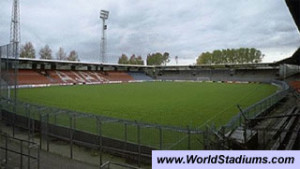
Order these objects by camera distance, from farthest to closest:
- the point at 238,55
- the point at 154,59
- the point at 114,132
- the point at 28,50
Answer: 1. the point at 154,59
2. the point at 238,55
3. the point at 28,50
4. the point at 114,132

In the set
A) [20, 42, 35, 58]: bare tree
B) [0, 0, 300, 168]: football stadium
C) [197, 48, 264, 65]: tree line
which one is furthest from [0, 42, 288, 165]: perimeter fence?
[197, 48, 264, 65]: tree line

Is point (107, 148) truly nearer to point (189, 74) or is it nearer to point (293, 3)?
point (293, 3)

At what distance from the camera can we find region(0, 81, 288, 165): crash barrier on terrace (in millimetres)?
8016

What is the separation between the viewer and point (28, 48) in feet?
299

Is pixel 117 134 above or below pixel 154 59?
below

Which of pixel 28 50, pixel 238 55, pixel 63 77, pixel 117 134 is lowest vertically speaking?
pixel 117 134

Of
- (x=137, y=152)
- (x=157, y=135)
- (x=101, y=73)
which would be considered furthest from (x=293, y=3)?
(x=101, y=73)

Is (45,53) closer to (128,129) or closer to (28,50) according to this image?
(28,50)

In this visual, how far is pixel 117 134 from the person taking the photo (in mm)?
10703

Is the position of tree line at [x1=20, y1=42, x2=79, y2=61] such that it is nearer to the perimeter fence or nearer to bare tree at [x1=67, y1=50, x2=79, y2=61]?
bare tree at [x1=67, y1=50, x2=79, y2=61]

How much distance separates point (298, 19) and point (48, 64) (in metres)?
58.6

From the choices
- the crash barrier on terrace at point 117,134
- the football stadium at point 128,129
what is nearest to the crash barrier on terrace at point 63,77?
the football stadium at point 128,129

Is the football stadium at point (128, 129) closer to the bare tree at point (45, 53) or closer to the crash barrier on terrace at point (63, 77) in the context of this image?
the crash barrier on terrace at point (63, 77)

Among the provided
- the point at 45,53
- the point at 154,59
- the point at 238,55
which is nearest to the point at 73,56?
the point at 45,53
